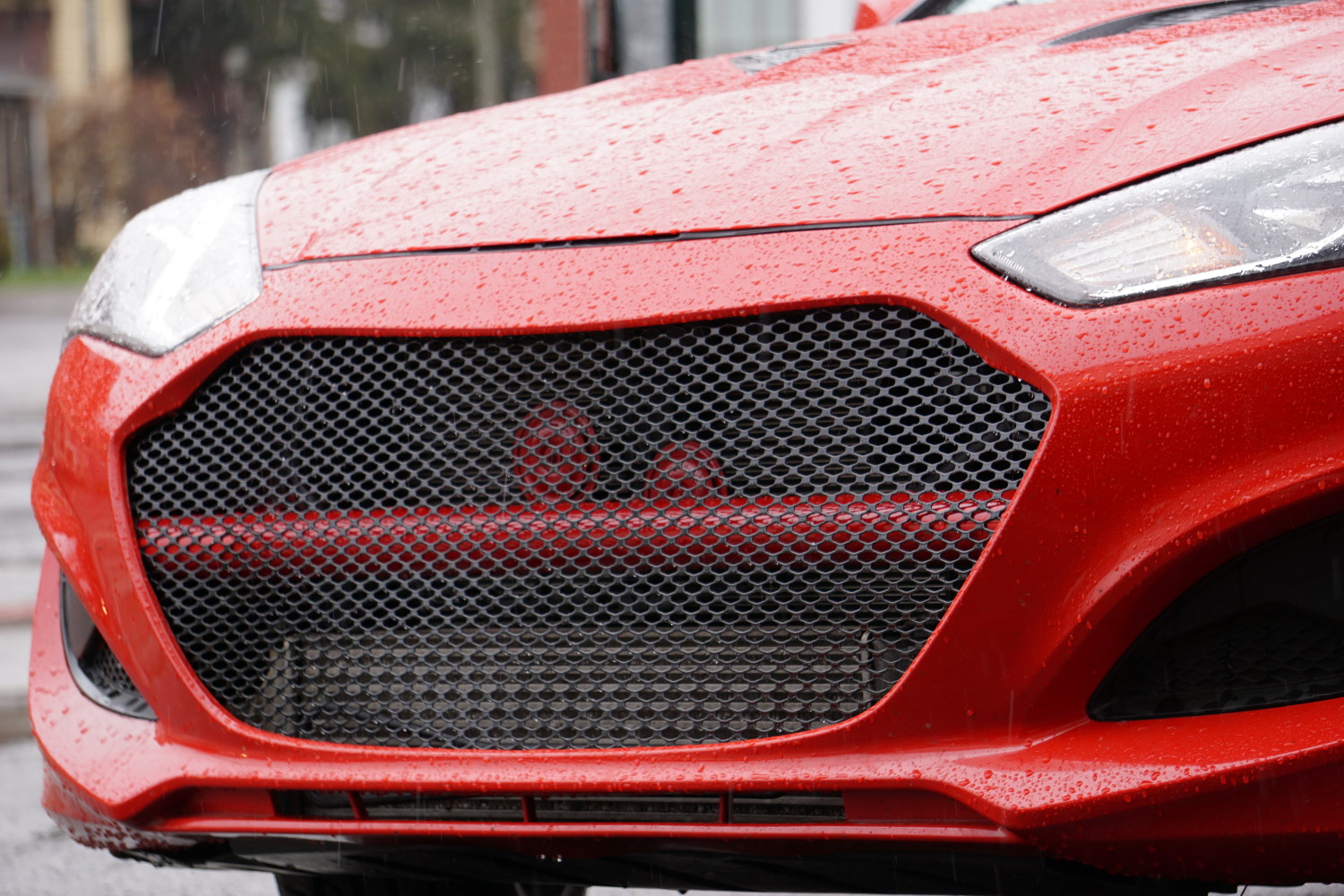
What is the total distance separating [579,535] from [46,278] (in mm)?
27452

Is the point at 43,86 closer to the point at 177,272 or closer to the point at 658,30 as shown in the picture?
the point at 658,30

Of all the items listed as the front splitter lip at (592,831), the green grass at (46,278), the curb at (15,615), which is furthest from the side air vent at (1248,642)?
the green grass at (46,278)

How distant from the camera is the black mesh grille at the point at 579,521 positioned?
5.32ft

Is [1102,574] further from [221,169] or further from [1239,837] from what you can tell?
[221,169]

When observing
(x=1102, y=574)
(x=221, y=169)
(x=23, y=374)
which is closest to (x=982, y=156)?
(x=1102, y=574)

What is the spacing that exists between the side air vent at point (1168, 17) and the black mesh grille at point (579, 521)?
0.80 metres

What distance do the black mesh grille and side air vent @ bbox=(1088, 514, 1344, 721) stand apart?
209 mm

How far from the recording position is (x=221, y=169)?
128 ft

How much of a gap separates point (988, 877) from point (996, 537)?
38 centimetres

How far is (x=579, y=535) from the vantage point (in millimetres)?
1706

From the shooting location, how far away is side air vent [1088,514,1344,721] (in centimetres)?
154

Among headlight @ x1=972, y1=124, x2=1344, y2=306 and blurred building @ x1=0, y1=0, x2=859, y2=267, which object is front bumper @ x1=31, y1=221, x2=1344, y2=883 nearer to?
headlight @ x1=972, y1=124, x2=1344, y2=306

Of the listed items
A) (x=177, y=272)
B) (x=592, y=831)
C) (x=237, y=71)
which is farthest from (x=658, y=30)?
(x=237, y=71)

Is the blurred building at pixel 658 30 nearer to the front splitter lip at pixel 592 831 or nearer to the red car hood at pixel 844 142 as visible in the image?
the red car hood at pixel 844 142
